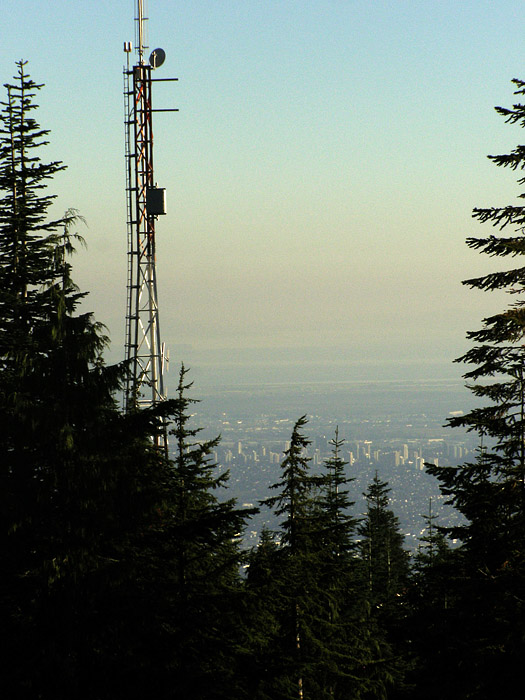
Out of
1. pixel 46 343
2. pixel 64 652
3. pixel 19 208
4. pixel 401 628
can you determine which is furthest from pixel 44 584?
pixel 19 208

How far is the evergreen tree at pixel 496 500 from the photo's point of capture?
44.6 feet

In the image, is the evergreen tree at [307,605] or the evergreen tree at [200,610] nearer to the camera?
the evergreen tree at [200,610]

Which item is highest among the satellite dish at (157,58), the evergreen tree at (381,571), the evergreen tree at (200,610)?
the satellite dish at (157,58)

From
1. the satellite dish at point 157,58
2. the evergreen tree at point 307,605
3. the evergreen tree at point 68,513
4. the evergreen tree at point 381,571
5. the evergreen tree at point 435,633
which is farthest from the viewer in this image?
the satellite dish at point 157,58

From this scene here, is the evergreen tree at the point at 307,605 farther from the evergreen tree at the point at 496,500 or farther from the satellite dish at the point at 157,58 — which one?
the satellite dish at the point at 157,58

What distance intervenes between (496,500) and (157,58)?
75.9ft

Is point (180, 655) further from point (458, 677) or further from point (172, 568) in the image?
point (458, 677)

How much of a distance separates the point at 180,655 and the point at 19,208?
1640 cm

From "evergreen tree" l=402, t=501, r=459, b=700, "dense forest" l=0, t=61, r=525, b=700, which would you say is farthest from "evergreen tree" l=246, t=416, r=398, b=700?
"evergreen tree" l=402, t=501, r=459, b=700

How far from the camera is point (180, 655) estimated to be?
12898 millimetres

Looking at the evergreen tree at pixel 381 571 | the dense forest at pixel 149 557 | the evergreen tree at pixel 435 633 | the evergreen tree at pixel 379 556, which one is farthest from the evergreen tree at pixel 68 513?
the evergreen tree at pixel 379 556

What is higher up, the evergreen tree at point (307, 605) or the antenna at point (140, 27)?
the antenna at point (140, 27)

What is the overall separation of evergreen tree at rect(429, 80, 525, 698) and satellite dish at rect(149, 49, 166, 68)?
1933cm

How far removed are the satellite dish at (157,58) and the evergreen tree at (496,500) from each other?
19.3 meters
